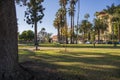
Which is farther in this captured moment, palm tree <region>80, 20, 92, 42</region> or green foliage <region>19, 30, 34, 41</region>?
green foliage <region>19, 30, 34, 41</region>

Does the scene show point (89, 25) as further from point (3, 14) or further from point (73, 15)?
point (3, 14)

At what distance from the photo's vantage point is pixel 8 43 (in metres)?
11.2

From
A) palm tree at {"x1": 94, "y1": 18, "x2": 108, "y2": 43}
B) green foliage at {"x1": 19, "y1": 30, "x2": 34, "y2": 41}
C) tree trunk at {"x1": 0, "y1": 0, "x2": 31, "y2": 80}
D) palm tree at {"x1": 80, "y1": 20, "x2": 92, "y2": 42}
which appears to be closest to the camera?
tree trunk at {"x1": 0, "y1": 0, "x2": 31, "y2": 80}

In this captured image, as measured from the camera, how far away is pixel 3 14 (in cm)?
1117

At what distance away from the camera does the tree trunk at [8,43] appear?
1104 cm

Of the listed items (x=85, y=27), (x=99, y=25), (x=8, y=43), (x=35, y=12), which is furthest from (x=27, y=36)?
(x=8, y=43)

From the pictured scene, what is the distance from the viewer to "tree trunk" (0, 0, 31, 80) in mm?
11041

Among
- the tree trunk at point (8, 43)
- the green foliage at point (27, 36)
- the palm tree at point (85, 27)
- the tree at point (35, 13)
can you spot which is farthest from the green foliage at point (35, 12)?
the green foliage at point (27, 36)

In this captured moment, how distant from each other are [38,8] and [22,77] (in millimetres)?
28541

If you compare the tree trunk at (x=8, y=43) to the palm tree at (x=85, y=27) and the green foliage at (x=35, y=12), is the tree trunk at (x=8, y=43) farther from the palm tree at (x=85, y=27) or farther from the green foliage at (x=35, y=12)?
the palm tree at (x=85, y=27)

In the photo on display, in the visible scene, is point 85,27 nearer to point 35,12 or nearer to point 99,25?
point 99,25

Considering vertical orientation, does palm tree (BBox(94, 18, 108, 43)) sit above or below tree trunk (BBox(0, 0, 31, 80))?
above

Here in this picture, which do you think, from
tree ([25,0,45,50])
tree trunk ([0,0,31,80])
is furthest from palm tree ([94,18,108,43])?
tree trunk ([0,0,31,80])

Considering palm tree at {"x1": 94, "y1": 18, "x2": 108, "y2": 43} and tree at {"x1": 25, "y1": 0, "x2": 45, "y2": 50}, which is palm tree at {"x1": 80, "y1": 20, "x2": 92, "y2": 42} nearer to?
palm tree at {"x1": 94, "y1": 18, "x2": 108, "y2": 43}
